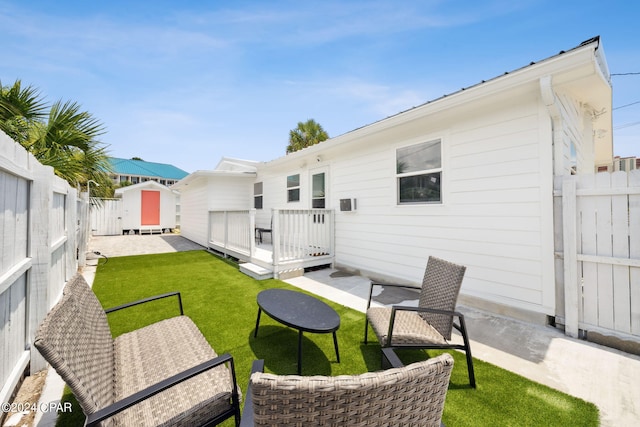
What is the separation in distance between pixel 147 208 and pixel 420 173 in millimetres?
16520

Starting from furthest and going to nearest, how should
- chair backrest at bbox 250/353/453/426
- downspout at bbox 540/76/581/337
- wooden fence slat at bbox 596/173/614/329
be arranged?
downspout at bbox 540/76/581/337, wooden fence slat at bbox 596/173/614/329, chair backrest at bbox 250/353/453/426

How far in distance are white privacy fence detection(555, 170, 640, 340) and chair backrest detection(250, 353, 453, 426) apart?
363 centimetres

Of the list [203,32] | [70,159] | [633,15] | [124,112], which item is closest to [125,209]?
[124,112]

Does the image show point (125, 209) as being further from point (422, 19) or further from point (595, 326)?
point (595, 326)

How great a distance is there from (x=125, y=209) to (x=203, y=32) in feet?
44.1

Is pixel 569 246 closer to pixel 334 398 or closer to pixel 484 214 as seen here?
pixel 484 214

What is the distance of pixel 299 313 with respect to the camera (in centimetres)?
266

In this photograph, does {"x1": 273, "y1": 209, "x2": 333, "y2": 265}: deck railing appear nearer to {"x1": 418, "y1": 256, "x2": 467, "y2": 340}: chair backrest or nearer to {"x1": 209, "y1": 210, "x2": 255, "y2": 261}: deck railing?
{"x1": 209, "y1": 210, "x2": 255, "y2": 261}: deck railing

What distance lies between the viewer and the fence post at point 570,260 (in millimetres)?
3164

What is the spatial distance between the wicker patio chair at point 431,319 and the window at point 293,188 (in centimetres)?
562

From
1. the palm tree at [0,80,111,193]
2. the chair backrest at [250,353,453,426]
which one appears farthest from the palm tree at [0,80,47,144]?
the chair backrest at [250,353,453,426]

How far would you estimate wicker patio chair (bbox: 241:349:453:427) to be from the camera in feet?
2.58

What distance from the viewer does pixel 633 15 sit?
5660mm

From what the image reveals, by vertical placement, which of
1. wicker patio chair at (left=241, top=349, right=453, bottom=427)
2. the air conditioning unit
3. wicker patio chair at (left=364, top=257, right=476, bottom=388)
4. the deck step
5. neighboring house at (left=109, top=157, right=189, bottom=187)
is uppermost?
neighboring house at (left=109, top=157, right=189, bottom=187)
